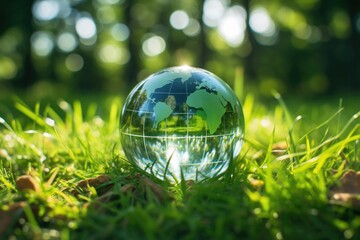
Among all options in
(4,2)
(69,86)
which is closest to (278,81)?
(69,86)

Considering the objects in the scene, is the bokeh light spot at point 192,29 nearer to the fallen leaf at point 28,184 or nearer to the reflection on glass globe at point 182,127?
the reflection on glass globe at point 182,127

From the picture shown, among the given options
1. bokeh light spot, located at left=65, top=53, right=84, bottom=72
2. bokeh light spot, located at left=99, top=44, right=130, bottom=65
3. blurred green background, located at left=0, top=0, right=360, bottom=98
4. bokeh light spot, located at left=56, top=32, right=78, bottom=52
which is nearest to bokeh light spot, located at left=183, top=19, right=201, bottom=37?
blurred green background, located at left=0, top=0, right=360, bottom=98

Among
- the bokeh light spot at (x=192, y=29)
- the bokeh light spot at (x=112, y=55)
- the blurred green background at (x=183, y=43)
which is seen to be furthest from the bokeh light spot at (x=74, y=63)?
the bokeh light spot at (x=192, y=29)

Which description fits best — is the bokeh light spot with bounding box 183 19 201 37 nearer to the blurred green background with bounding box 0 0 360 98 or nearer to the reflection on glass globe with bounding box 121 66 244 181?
the blurred green background with bounding box 0 0 360 98

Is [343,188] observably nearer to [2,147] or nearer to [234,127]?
[234,127]

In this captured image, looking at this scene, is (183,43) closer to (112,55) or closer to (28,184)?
(112,55)

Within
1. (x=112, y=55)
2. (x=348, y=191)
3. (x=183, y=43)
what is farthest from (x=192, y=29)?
(x=348, y=191)
